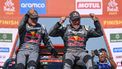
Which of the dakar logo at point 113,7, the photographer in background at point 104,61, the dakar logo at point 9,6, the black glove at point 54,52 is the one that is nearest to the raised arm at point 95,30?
the photographer in background at point 104,61

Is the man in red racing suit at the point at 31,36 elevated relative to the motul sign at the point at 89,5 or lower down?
lower down

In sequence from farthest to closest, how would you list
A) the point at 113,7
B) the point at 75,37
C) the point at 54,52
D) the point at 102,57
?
the point at 113,7 → the point at 102,57 → the point at 54,52 → the point at 75,37

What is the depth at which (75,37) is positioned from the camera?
22.4 feet

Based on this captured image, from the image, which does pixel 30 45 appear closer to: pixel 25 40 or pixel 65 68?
pixel 25 40

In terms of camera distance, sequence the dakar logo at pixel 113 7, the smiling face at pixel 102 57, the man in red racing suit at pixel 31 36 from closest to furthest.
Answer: the man in red racing suit at pixel 31 36
the smiling face at pixel 102 57
the dakar logo at pixel 113 7

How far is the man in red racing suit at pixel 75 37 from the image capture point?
6543 millimetres

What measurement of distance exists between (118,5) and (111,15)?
32cm

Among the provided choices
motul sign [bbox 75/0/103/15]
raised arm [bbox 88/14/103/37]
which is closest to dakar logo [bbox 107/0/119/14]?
motul sign [bbox 75/0/103/15]

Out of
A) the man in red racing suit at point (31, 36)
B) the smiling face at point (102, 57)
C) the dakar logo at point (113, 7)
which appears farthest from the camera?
the dakar logo at point (113, 7)

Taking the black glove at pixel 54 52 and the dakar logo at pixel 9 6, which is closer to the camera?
the black glove at pixel 54 52

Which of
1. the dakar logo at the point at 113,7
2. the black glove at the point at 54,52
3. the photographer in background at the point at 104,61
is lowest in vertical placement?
the photographer in background at the point at 104,61

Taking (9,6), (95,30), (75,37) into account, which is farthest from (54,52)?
(9,6)

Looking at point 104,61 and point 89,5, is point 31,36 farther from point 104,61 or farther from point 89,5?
point 89,5

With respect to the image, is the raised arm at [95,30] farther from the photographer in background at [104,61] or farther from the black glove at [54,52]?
the black glove at [54,52]
